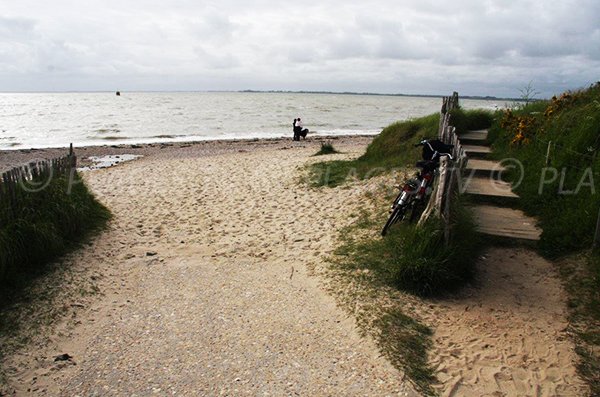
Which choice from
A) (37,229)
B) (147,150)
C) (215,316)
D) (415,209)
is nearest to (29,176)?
(37,229)

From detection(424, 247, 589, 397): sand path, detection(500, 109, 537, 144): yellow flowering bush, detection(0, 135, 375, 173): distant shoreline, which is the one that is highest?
detection(500, 109, 537, 144): yellow flowering bush

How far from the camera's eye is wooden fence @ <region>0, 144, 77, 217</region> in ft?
19.7

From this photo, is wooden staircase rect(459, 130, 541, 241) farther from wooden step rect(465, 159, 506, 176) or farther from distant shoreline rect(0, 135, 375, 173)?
distant shoreline rect(0, 135, 375, 173)

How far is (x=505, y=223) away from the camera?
6426 mm

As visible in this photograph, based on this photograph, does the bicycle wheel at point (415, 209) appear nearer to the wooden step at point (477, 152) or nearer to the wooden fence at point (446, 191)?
the wooden fence at point (446, 191)

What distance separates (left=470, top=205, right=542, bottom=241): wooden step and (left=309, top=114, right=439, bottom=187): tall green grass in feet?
11.6

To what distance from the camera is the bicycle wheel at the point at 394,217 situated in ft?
21.4

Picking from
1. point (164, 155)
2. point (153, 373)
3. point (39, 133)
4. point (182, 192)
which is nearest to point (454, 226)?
point (153, 373)

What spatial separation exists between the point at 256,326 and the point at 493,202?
187 inches

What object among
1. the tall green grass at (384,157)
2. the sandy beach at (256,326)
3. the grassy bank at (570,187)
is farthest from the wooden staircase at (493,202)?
the tall green grass at (384,157)

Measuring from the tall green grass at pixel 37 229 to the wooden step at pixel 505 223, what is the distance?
20.3ft

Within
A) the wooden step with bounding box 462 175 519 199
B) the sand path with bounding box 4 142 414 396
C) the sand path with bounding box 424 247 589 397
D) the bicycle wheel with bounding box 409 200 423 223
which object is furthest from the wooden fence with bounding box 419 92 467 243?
the sand path with bounding box 4 142 414 396

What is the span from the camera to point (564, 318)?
454cm

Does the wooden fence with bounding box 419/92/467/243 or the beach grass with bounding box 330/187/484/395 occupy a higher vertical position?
the wooden fence with bounding box 419/92/467/243
